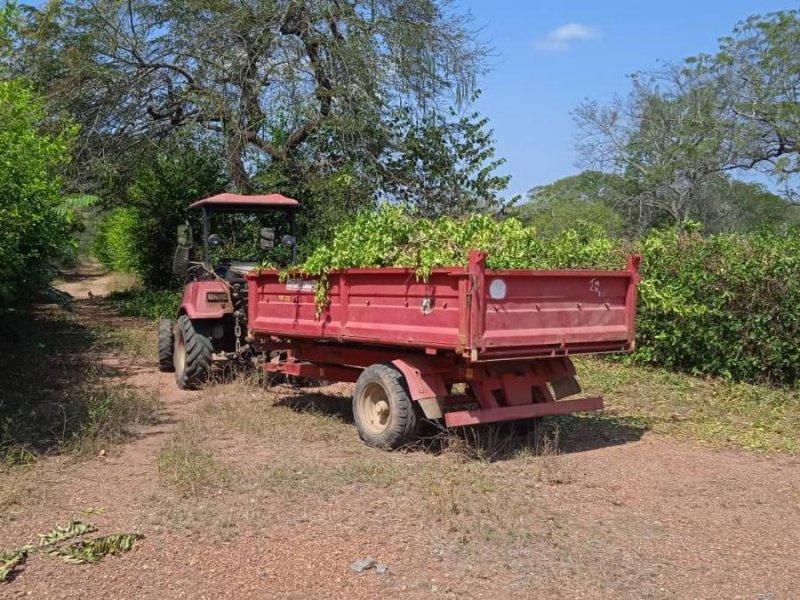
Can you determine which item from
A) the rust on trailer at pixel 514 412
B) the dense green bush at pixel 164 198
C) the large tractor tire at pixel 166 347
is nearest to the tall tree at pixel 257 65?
the dense green bush at pixel 164 198

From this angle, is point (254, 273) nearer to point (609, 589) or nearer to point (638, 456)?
point (638, 456)

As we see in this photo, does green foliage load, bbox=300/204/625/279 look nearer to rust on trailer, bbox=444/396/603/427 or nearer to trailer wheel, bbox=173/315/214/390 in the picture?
rust on trailer, bbox=444/396/603/427

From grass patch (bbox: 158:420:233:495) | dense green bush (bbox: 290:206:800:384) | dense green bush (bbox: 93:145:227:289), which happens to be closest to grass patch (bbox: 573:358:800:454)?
dense green bush (bbox: 290:206:800:384)

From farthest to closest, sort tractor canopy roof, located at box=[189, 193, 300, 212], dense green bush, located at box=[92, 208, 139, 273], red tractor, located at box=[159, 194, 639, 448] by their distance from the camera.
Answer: dense green bush, located at box=[92, 208, 139, 273] → tractor canopy roof, located at box=[189, 193, 300, 212] → red tractor, located at box=[159, 194, 639, 448]

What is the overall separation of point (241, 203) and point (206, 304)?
1.38 m

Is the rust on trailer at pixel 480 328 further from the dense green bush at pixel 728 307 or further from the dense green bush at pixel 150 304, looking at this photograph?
the dense green bush at pixel 150 304

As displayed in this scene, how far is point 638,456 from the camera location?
22.5ft

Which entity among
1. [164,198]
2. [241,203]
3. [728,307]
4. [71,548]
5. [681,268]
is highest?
[164,198]

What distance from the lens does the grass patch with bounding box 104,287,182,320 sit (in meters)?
17.7

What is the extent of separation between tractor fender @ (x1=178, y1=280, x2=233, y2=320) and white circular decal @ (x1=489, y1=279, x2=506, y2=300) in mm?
4611

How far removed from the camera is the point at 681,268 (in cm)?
1071

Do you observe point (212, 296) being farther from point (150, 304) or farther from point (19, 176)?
point (150, 304)

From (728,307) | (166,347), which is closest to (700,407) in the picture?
(728,307)

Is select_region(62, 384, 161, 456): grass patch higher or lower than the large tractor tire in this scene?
lower
